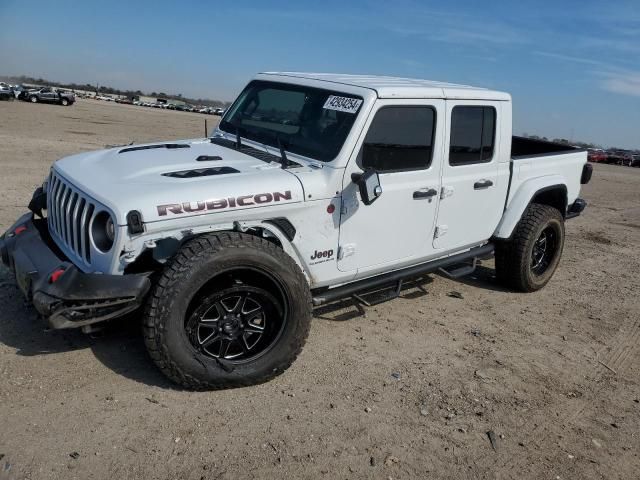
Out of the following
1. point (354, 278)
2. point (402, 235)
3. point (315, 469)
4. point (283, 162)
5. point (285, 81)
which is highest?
point (285, 81)

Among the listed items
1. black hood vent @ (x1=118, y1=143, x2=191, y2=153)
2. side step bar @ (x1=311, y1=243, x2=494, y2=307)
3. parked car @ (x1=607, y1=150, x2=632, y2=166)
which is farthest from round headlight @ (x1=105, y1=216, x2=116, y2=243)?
parked car @ (x1=607, y1=150, x2=632, y2=166)

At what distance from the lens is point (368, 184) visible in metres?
3.73

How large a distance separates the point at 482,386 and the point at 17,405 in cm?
298

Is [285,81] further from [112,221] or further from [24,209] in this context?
[24,209]

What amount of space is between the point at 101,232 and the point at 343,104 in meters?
1.93

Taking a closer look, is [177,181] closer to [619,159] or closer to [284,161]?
[284,161]

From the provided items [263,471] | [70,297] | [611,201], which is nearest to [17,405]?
[70,297]

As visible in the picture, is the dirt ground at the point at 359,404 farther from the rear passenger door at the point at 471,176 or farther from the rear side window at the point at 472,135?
the rear side window at the point at 472,135

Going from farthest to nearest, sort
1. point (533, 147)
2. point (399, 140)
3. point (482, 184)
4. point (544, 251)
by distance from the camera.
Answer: point (533, 147)
point (544, 251)
point (482, 184)
point (399, 140)

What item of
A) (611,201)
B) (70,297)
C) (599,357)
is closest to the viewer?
(70,297)

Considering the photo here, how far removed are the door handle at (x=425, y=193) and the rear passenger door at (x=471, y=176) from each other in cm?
12

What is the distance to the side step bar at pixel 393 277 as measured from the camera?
13.4 feet

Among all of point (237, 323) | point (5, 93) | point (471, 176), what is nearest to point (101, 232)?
point (237, 323)

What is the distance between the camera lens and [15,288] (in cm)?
451
